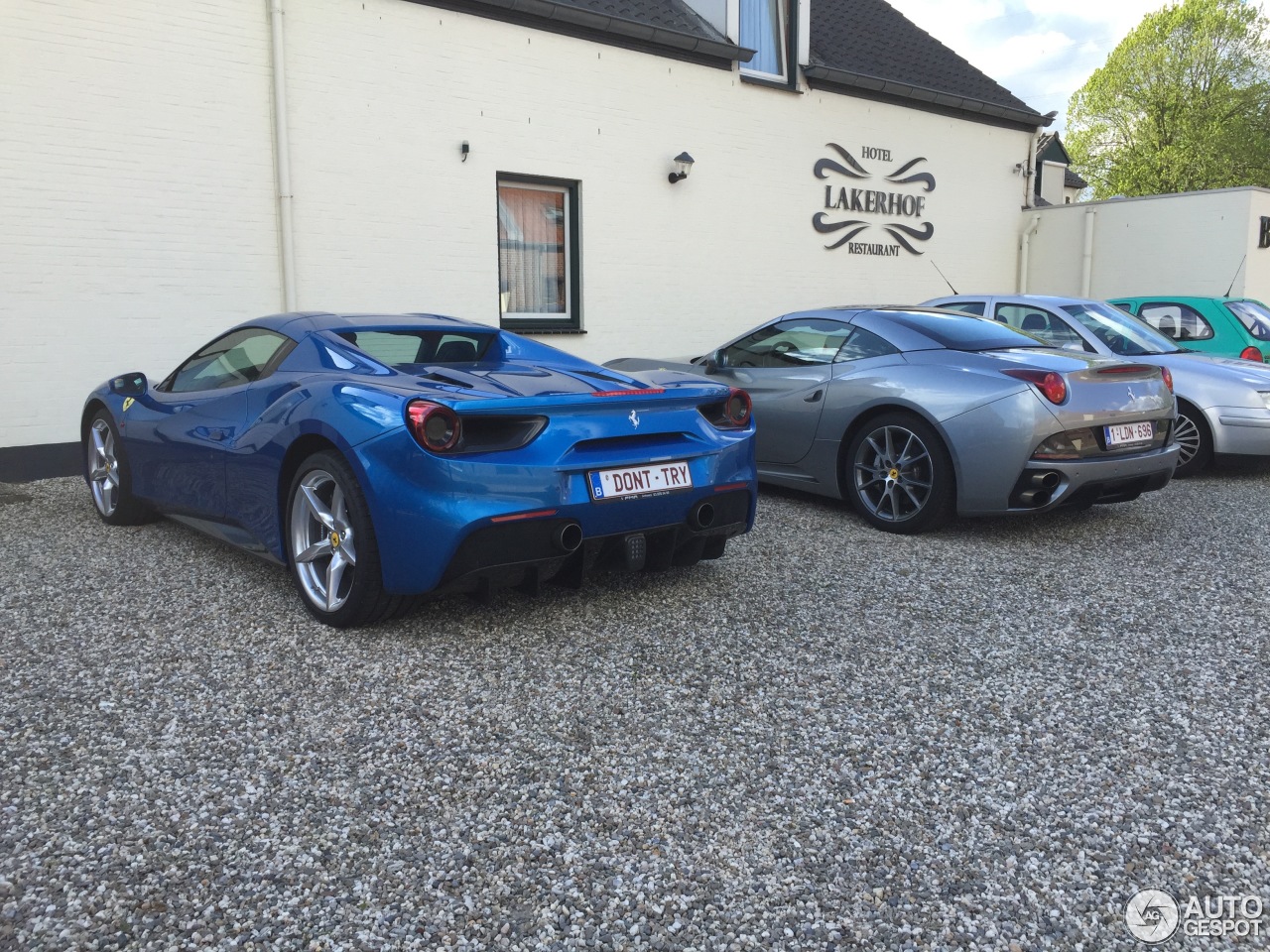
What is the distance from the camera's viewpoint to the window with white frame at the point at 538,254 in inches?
378

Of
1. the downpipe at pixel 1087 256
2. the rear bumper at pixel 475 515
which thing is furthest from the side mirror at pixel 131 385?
the downpipe at pixel 1087 256

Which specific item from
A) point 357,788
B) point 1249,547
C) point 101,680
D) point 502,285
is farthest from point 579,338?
point 357,788

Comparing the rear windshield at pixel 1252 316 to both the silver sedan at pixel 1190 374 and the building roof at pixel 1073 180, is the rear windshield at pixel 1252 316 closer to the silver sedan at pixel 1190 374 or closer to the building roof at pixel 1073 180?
the silver sedan at pixel 1190 374

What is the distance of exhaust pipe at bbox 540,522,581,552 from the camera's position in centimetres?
347

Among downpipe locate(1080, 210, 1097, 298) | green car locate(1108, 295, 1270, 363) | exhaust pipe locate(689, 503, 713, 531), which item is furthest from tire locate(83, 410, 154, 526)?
downpipe locate(1080, 210, 1097, 298)

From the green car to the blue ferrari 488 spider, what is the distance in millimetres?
6618

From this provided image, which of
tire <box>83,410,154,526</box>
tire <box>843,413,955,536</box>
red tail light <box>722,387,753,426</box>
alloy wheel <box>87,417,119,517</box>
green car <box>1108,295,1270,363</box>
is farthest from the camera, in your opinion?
green car <box>1108,295,1270,363</box>

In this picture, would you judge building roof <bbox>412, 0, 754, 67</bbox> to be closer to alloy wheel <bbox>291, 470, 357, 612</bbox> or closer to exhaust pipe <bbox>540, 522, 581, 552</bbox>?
alloy wheel <bbox>291, 470, 357, 612</bbox>

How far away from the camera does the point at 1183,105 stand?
34.7 metres

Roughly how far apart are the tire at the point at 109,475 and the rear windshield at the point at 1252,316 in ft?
29.8

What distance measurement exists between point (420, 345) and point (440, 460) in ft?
4.50

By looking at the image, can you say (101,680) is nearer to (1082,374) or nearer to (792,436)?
(792,436)

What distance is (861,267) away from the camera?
12852 mm

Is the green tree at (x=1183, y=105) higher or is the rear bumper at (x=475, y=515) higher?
the green tree at (x=1183, y=105)
